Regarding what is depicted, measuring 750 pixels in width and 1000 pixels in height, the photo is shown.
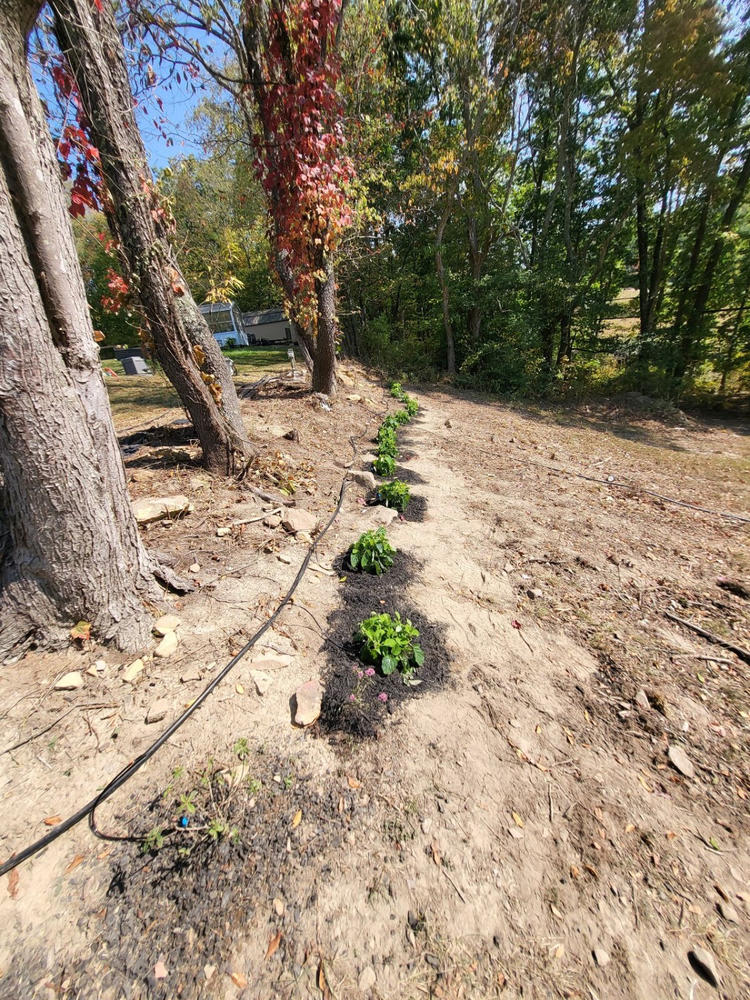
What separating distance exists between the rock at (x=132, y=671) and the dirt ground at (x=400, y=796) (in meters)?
0.04

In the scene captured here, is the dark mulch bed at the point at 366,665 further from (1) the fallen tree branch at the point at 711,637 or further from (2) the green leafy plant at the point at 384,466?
(2) the green leafy plant at the point at 384,466

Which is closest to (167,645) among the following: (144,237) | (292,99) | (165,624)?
(165,624)

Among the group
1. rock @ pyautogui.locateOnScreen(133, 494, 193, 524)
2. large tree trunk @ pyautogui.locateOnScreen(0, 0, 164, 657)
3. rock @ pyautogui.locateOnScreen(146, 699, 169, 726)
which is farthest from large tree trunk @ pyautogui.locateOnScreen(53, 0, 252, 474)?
rock @ pyautogui.locateOnScreen(146, 699, 169, 726)

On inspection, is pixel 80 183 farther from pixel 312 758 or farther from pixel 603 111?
pixel 603 111

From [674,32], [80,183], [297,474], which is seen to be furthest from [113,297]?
[674,32]

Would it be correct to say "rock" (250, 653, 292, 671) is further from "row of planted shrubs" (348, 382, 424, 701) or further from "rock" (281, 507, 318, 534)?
"rock" (281, 507, 318, 534)

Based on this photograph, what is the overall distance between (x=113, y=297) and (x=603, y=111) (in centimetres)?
1387

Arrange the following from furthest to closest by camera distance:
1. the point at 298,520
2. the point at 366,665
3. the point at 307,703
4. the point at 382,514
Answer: the point at 382,514
the point at 298,520
the point at 366,665
the point at 307,703

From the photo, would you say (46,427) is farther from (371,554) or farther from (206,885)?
(371,554)

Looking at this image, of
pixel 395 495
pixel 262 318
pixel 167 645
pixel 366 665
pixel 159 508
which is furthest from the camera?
pixel 262 318

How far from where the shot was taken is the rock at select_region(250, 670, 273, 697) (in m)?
1.93

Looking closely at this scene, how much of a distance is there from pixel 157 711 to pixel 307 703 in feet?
2.28

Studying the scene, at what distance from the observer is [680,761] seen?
5.90 feet

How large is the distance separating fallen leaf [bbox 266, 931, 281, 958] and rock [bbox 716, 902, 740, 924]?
1547 mm
